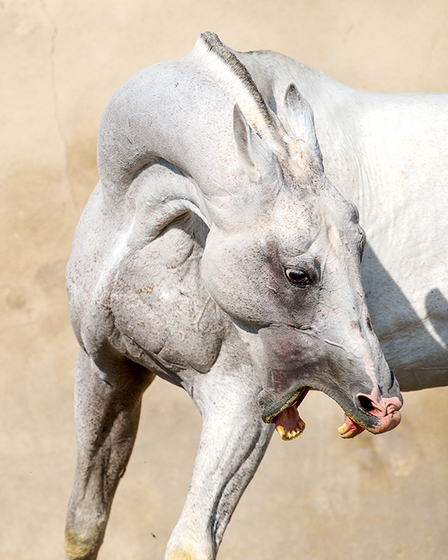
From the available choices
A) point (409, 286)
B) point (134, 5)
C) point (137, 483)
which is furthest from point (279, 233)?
point (134, 5)

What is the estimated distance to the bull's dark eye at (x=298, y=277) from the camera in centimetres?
105

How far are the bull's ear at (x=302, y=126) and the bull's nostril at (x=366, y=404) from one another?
0.81ft

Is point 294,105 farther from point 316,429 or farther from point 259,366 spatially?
point 316,429

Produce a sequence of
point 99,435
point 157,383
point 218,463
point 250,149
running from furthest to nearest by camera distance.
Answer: point 157,383 → point 99,435 → point 218,463 → point 250,149

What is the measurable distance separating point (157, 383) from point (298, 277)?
1767 mm

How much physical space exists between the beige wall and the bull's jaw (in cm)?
140

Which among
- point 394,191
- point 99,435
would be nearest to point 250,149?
point 394,191

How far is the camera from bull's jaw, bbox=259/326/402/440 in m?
1.08

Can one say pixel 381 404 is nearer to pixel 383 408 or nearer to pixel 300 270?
pixel 383 408

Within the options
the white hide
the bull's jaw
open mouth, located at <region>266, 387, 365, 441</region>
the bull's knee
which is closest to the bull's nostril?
the bull's jaw

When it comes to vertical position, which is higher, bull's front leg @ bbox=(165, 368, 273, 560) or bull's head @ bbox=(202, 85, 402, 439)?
bull's head @ bbox=(202, 85, 402, 439)

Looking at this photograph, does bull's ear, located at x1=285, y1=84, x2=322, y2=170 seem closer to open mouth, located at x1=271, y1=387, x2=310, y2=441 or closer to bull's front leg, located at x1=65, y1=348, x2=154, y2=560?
open mouth, located at x1=271, y1=387, x2=310, y2=441

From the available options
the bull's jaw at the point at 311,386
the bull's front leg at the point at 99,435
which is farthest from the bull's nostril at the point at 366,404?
the bull's front leg at the point at 99,435

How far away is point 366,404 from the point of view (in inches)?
42.8
